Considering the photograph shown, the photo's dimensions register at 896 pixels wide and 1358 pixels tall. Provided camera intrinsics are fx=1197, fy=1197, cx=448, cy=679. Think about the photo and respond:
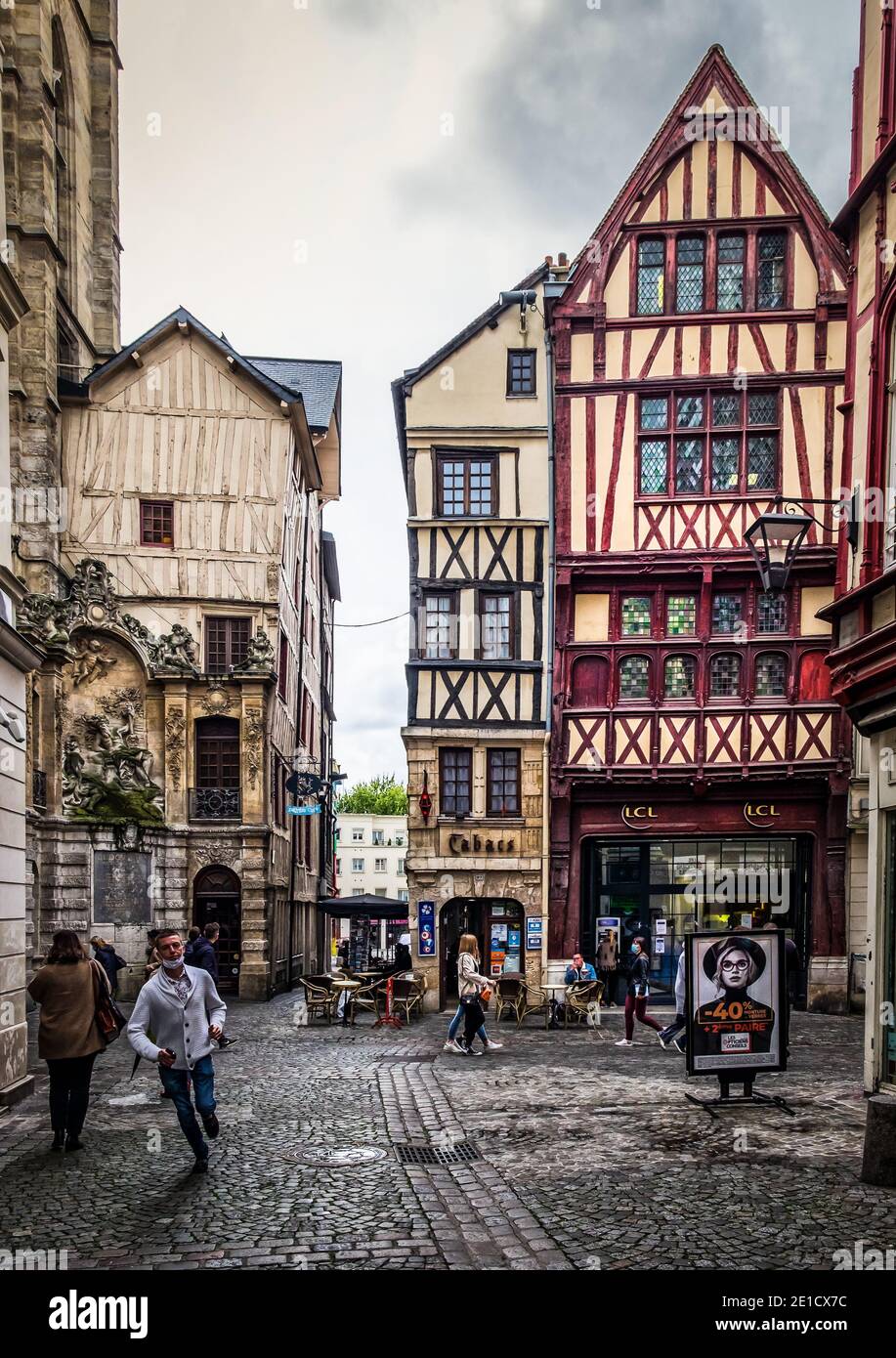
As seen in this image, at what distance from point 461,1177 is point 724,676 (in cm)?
1548

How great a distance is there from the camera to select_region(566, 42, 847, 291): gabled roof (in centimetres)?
2283

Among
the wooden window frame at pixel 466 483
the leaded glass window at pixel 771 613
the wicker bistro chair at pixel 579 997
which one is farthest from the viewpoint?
the wooden window frame at pixel 466 483

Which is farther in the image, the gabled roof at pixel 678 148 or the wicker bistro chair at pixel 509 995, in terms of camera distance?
the gabled roof at pixel 678 148

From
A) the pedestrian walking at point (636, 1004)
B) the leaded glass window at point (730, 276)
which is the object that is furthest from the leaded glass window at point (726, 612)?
the pedestrian walking at point (636, 1004)

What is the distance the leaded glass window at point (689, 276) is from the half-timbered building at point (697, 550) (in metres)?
0.04

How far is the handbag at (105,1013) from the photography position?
372 inches

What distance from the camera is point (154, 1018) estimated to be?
27.4 feet

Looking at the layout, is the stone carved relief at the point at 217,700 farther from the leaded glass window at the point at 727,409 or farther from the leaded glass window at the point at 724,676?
the leaded glass window at the point at 727,409

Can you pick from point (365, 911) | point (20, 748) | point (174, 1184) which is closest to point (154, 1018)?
point (174, 1184)

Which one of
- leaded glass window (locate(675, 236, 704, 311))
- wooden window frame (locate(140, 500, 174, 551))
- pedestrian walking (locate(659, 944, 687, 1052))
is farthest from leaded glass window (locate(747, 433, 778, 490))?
wooden window frame (locate(140, 500, 174, 551))
